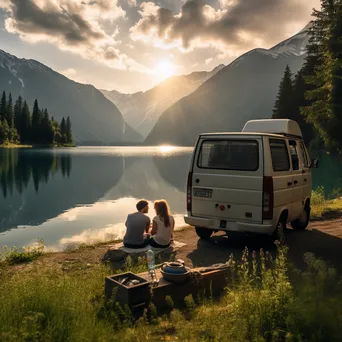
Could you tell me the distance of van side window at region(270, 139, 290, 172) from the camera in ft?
31.7

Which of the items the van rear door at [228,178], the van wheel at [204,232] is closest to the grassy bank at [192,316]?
the van rear door at [228,178]

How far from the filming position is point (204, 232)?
430 inches

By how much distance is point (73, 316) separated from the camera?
4.64 metres

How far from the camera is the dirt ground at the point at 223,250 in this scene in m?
8.87

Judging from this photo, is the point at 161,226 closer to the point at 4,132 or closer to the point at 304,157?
the point at 304,157

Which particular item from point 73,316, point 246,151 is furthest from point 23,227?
point 73,316

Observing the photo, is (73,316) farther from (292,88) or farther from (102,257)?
(292,88)

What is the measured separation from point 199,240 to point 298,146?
440cm

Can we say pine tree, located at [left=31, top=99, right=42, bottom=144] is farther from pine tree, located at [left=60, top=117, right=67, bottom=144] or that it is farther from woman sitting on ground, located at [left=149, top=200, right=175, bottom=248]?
woman sitting on ground, located at [left=149, top=200, right=175, bottom=248]

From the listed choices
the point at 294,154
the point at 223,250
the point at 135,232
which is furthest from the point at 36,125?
the point at 223,250

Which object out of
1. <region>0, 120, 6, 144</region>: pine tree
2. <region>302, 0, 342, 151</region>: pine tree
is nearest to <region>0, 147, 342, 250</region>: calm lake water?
<region>302, 0, 342, 151</region>: pine tree

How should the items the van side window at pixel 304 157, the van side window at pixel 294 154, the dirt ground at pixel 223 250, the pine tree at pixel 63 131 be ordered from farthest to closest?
the pine tree at pixel 63 131
the van side window at pixel 304 157
the van side window at pixel 294 154
the dirt ground at pixel 223 250

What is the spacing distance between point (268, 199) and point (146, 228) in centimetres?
321

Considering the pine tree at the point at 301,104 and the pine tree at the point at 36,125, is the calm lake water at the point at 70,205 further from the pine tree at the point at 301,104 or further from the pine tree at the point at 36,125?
the pine tree at the point at 36,125
